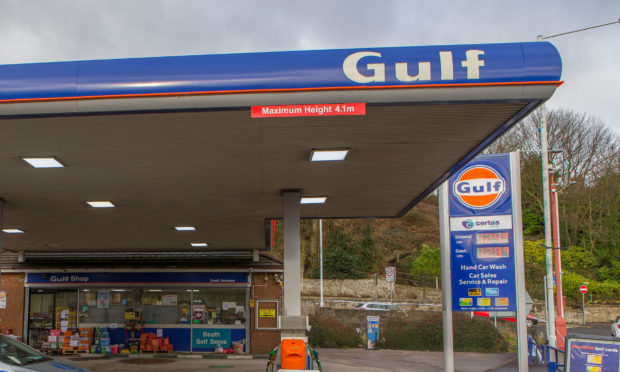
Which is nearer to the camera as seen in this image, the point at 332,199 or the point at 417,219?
the point at 332,199

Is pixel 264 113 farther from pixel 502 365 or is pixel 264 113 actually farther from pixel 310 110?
pixel 502 365

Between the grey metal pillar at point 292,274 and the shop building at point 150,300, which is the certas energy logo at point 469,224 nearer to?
the grey metal pillar at point 292,274

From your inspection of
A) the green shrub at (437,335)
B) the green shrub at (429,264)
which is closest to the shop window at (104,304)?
the green shrub at (437,335)

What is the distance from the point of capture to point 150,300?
825 inches

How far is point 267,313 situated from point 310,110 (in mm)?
14759

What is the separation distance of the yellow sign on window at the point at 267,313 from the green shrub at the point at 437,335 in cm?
561

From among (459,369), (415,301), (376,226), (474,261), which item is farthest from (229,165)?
(376,226)

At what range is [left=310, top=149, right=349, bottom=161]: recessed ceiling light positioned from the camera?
8484mm

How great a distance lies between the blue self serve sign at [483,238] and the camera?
12.8 metres

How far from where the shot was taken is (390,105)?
254 inches

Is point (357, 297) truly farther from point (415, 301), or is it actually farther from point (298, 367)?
point (298, 367)

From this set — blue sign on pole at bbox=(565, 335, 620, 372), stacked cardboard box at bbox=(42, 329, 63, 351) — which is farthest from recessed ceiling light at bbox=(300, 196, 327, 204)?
stacked cardboard box at bbox=(42, 329, 63, 351)

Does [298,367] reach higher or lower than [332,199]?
lower

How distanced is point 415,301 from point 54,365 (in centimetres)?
3274
